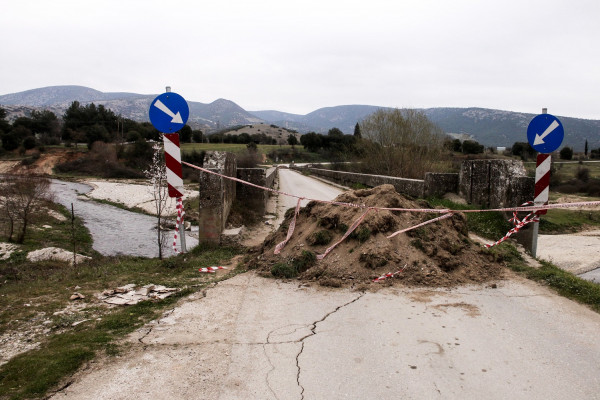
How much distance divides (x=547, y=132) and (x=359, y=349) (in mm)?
5478

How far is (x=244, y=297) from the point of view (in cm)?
506

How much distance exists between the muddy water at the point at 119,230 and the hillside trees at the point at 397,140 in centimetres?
1218

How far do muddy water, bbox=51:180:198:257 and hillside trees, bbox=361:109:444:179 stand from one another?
1218 centimetres

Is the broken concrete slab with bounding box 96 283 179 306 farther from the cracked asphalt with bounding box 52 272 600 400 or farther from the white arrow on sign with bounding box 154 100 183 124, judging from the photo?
the white arrow on sign with bounding box 154 100 183 124

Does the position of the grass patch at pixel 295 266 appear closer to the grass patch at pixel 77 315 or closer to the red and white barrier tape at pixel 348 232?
the red and white barrier tape at pixel 348 232

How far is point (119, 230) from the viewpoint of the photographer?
2058 centimetres

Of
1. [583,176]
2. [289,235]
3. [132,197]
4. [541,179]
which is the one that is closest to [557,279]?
[541,179]

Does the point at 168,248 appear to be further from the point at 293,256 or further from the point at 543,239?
the point at 543,239

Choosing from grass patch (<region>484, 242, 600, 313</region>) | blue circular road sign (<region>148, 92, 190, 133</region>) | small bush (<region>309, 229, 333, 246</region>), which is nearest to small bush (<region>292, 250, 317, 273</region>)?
small bush (<region>309, 229, 333, 246</region>)

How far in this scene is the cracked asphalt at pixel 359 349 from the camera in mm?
2988

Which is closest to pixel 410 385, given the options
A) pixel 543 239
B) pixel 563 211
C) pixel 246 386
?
pixel 246 386

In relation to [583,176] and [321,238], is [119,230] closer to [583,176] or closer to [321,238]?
[321,238]

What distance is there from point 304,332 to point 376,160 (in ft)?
68.7

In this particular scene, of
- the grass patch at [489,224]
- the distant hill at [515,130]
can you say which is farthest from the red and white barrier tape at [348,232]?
the distant hill at [515,130]
